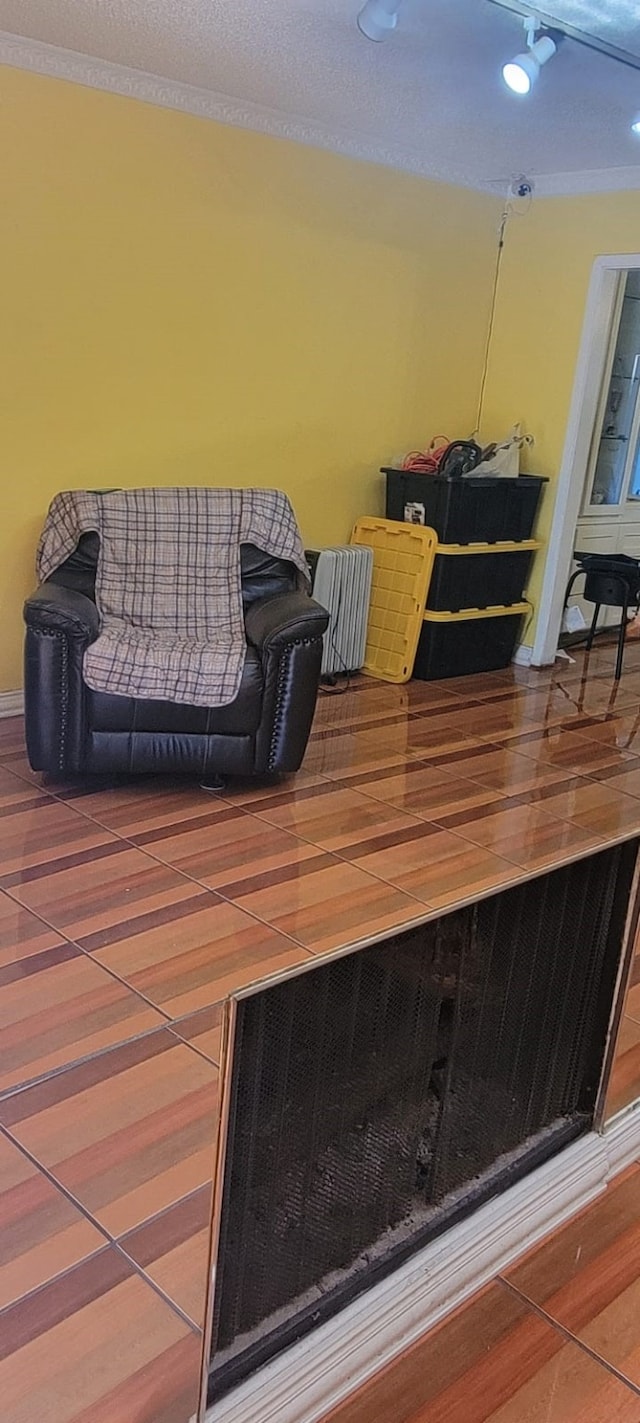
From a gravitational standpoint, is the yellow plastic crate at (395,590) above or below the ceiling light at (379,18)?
below

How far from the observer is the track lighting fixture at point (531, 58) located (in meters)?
2.99

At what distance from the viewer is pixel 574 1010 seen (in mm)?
1813

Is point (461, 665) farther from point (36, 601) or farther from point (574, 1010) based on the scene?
point (574, 1010)

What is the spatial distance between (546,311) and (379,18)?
274cm

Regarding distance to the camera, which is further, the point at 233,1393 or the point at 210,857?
the point at 210,857

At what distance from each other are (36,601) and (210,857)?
100 cm

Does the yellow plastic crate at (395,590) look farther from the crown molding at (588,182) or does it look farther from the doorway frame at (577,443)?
the crown molding at (588,182)

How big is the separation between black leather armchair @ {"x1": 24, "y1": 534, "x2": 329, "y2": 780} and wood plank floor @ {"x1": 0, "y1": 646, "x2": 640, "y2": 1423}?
13 centimetres

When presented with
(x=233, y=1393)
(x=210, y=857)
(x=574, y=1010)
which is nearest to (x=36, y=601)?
(x=210, y=857)

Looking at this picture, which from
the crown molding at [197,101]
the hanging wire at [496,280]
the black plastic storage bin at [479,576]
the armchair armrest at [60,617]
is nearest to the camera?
the armchair armrest at [60,617]

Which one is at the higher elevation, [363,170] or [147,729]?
[363,170]

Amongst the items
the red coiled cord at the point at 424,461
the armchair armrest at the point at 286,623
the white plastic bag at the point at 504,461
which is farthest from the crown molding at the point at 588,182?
the armchair armrest at the point at 286,623

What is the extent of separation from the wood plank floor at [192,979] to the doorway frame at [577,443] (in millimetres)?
924

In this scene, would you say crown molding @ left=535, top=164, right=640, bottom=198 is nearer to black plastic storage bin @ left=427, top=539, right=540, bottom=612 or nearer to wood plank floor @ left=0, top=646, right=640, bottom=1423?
black plastic storage bin @ left=427, top=539, right=540, bottom=612
